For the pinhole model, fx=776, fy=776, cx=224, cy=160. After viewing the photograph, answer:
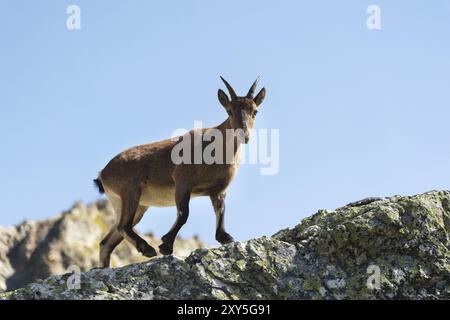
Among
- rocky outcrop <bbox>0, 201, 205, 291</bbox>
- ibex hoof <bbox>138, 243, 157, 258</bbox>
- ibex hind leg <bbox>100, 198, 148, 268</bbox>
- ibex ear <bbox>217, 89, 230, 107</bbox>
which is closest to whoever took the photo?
ibex hoof <bbox>138, 243, 157, 258</bbox>

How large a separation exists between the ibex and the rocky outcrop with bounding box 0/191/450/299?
2819 mm

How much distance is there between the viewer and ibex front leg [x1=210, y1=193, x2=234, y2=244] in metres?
11.1

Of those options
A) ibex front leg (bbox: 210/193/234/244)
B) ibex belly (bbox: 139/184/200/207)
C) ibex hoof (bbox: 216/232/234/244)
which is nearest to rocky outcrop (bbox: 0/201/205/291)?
ibex belly (bbox: 139/184/200/207)

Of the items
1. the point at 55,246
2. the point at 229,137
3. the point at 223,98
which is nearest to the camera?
the point at 229,137

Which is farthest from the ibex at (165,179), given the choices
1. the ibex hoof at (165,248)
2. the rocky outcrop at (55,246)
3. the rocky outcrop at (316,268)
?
the rocky outcrop at (55,246)

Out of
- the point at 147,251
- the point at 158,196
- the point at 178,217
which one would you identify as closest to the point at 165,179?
the point at 158,196

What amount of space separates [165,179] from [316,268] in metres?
4.32

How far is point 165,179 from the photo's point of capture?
39.0ft

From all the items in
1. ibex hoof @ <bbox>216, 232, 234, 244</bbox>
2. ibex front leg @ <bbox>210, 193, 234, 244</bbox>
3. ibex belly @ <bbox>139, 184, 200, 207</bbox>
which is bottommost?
ibex hoof @ <bbox>216, 232, 234, 244</bbox>

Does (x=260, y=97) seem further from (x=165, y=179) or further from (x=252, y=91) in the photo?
(x=165, y=179)

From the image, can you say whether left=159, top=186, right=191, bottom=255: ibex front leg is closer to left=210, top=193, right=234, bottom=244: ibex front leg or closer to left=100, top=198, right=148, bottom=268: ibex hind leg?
left=210, top=193, right=234, bottom=244: ibex front leg

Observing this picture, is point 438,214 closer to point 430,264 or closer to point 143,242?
point 430,264

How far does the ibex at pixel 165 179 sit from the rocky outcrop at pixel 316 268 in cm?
282

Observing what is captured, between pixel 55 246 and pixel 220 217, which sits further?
pixel 55 246
